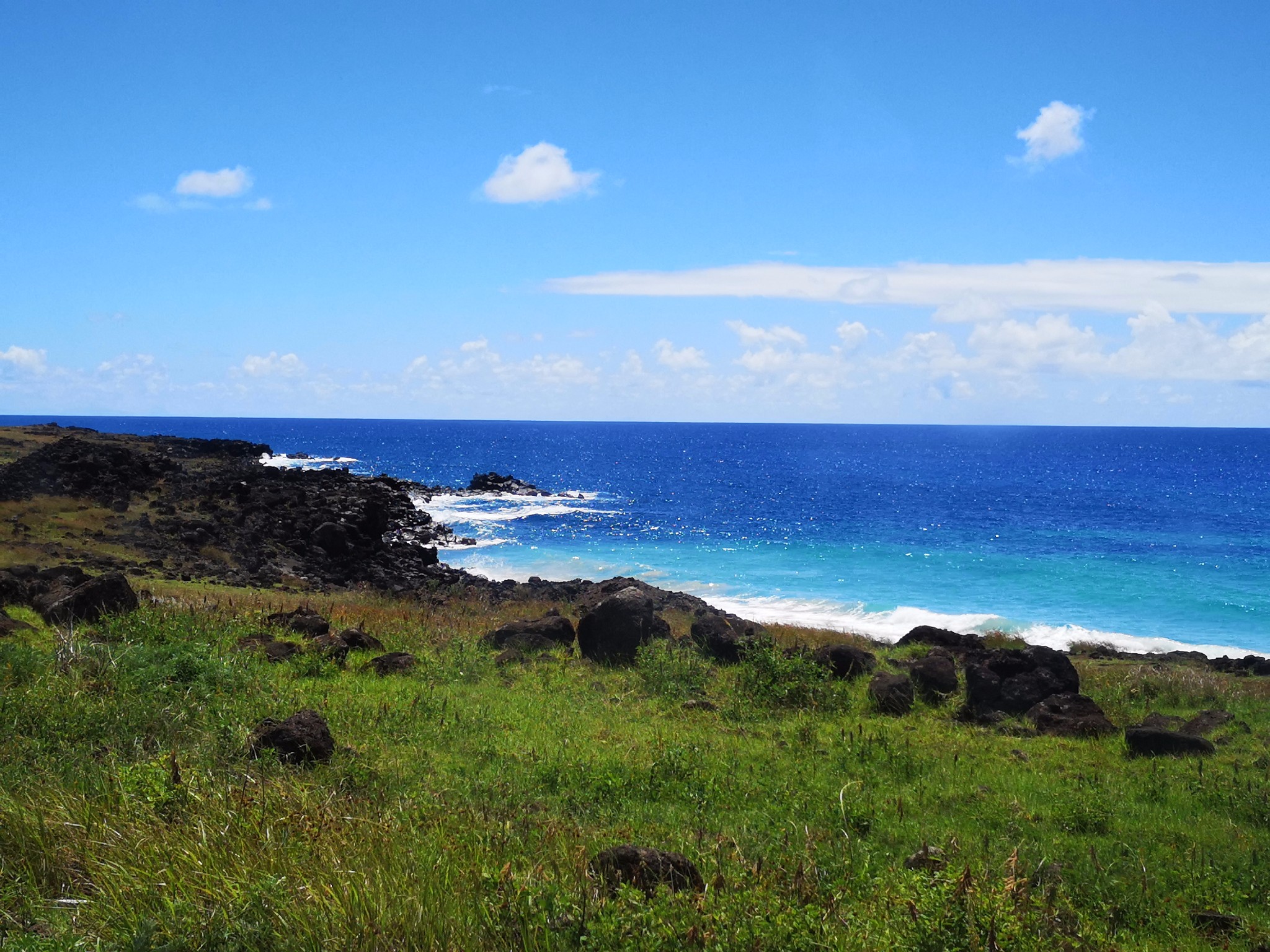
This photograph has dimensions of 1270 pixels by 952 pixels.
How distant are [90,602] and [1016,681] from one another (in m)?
17.5

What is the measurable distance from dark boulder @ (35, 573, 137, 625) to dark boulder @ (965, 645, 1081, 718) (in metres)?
16.1

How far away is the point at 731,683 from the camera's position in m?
17.3

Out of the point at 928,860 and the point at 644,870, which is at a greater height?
the point at 644,870

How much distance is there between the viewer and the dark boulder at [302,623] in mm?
17953

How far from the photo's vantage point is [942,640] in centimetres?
2447

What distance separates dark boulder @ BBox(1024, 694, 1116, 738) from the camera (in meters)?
14.5

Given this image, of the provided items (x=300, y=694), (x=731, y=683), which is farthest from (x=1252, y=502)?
(x=300, y=694)

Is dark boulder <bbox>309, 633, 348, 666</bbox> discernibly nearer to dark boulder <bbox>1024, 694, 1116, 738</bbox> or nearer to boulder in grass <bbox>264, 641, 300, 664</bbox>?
boulder in grass <bbox>264, 641, 300, 664</bbox>

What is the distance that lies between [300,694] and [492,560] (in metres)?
42.2

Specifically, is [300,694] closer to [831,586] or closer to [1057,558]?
[831,586]

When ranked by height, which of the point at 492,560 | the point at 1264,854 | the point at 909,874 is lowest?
the point at 492,560

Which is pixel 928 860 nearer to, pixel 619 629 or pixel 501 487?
pixel 619 629

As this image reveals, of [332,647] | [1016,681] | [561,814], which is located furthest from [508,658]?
[1016,681]

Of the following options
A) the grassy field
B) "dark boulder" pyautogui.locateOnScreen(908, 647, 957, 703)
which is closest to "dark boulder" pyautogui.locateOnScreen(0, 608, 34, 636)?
the grassy field
